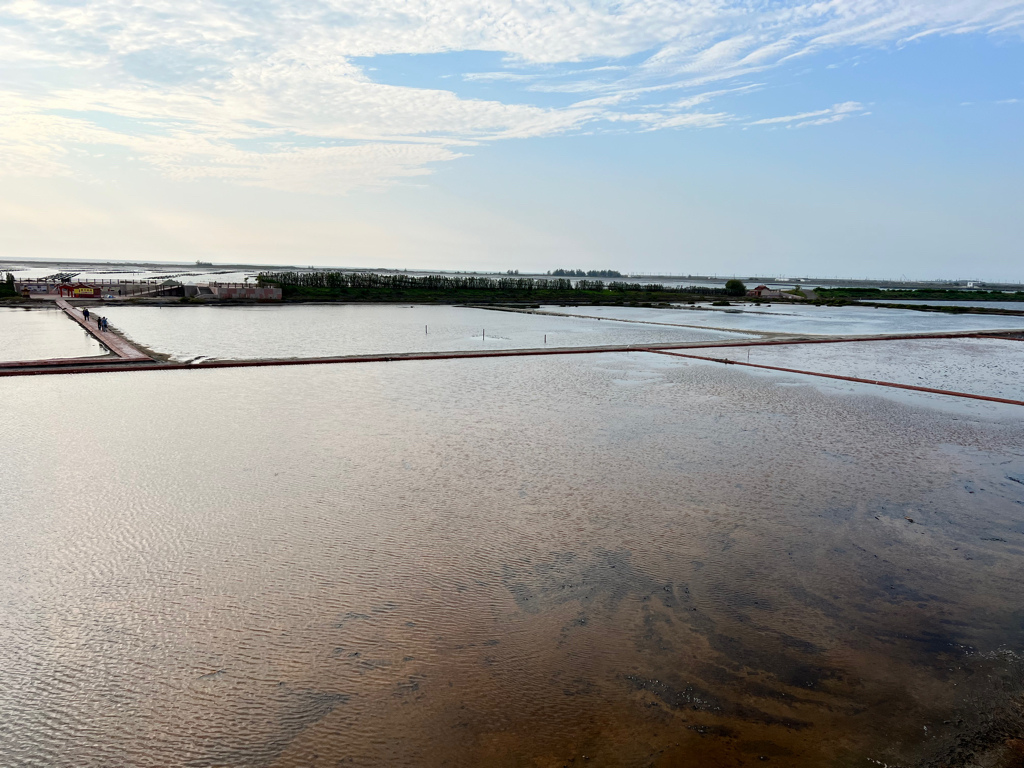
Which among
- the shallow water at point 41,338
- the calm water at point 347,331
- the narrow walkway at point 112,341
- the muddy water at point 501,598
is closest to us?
the muddy water at point 501,598

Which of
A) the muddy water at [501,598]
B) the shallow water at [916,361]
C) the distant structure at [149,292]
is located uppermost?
the distant structure at [149,292]

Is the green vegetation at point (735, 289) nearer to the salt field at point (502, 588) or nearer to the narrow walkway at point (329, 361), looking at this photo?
the narrow walkway at point (329, 361)

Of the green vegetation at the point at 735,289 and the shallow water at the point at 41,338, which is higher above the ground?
the green vegetation at the point at 735,289

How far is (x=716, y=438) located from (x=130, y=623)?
27.5 ft

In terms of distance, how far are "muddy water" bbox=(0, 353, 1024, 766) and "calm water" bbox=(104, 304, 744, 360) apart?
12383mm

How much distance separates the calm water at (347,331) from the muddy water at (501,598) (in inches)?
488

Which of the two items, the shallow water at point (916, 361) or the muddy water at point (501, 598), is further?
the shallow water at point (916, 361)

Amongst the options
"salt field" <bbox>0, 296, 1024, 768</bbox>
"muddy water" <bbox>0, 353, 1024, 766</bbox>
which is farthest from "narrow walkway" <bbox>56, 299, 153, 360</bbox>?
"muddy water" <bbox>0, 353, 1024, 766</bbox>

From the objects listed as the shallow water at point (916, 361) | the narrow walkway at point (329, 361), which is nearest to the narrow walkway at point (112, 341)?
the narrow walkway at point (329, 361)

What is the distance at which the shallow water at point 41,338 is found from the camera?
18.9 meters

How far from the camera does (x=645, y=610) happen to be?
16.4 ft

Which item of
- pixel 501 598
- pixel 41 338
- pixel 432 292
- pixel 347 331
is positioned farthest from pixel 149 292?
pixel 501 598

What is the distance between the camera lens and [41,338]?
22953 millimetres

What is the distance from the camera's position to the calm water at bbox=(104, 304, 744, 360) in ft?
73.7
